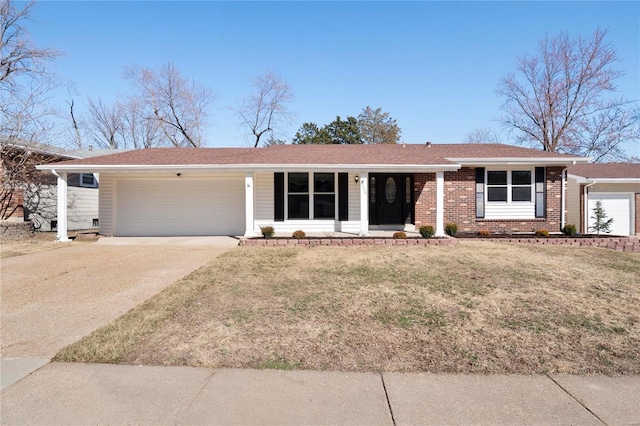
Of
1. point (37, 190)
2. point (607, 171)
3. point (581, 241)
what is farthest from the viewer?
point (607, 171)

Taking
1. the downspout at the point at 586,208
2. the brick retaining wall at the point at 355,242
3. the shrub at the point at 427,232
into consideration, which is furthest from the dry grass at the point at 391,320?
the downspout at the point at 586,208

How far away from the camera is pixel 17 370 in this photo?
3.44 metres

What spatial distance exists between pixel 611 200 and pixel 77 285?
20.0 metres

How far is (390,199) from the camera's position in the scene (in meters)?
13.5

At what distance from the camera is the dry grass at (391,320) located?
363cm

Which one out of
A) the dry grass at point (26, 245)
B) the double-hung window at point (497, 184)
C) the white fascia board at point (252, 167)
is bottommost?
the dry grass at point (26, 245)

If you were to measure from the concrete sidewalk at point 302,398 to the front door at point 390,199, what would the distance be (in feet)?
33.6

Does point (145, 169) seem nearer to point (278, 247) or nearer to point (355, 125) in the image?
point (278, 247)

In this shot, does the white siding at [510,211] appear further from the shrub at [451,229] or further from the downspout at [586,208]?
the downspout at [586,208]

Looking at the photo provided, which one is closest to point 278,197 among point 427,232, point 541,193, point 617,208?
point 427,232

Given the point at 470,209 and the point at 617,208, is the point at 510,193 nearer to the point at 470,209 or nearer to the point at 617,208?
the point at 470,209

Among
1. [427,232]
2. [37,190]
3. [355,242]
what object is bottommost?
[355,242]

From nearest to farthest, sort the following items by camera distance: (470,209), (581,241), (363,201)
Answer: (581,241) → (363,201) → (470,209)

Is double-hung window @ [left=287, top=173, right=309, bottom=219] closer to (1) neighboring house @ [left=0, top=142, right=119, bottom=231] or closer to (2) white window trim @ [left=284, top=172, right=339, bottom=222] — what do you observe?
(2) white window trim @ [left=284, top=172, right=339, bottom=222]
